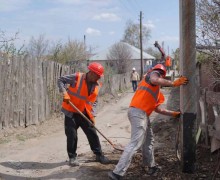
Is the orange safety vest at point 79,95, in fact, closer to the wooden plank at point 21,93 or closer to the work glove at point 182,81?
the work glove at point 182,81

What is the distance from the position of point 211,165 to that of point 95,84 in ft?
7.70

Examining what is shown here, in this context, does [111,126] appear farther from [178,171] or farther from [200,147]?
[178,171]

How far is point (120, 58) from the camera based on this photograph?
46.8 meters

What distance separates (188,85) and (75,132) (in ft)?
7.24

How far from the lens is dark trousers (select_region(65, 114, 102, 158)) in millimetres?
6676

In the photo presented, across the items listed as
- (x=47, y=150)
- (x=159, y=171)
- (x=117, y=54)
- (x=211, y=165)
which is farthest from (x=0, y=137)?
(x=117, y=54)

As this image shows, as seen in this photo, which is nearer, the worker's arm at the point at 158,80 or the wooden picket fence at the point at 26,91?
the worker's arm at the point at 158,80

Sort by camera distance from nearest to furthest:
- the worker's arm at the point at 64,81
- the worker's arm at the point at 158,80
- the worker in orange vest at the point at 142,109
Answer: the worker's arm at the point at 158,80 < the worker in orange vest at the point at 142,109 < the worker's arm at the point at 64,81

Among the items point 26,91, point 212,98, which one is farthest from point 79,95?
point 26,91

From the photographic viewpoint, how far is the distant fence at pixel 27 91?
9.11 m

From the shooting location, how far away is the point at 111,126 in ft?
37.6

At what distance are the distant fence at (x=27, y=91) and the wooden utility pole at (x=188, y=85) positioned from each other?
4.81 metres

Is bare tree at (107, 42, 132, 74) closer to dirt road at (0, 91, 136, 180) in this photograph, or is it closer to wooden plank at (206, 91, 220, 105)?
dirt road at (0, 91, 136, 180)

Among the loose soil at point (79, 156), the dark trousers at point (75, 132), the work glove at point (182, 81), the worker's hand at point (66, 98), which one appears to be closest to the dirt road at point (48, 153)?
the loose soil at point (79, 156)
